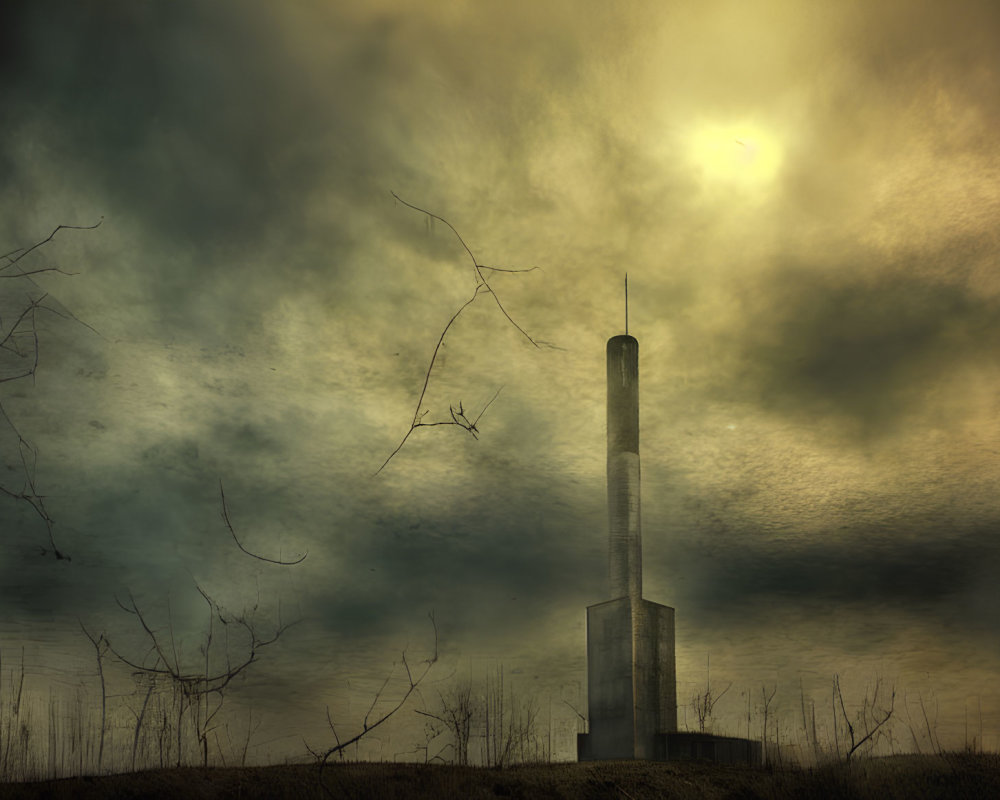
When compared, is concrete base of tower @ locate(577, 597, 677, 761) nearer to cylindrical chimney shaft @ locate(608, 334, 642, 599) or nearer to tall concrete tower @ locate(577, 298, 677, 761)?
tall concrete tower @ locate(577, 298, 677, 761)

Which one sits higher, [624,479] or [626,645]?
[624,479]

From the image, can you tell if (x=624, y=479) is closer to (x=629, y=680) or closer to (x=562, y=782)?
(x=629, y=680)

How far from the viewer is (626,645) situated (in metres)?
34.0

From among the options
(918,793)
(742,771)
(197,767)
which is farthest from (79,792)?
(918,793)

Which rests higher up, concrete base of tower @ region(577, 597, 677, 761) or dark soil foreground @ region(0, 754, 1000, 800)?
concrete base of tower @ region(577, 597, 677, 761)

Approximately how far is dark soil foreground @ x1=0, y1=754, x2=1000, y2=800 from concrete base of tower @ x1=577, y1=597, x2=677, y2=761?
998 centimetres

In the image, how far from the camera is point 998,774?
71.5 feet

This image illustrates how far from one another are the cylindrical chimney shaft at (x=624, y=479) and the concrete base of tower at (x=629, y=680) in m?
1.02

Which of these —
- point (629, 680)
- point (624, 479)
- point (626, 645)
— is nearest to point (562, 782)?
point (629, 680)

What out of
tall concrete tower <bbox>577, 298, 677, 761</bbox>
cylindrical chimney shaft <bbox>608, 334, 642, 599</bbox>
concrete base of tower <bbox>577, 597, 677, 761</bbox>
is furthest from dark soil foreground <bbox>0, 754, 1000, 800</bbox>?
cylindrical chimney shaft <bbox>608, 334, 642, 599</bbox>

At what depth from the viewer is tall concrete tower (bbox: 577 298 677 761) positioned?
110ft

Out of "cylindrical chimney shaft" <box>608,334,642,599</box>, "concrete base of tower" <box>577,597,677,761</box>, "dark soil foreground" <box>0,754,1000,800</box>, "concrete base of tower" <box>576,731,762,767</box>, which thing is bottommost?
"dark soil foreground" <box>0,754,1000,800</box>

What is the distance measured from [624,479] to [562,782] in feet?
56.3

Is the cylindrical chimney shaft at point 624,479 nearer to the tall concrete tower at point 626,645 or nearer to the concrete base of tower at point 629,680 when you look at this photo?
the tall concrete tower at point 626,645
